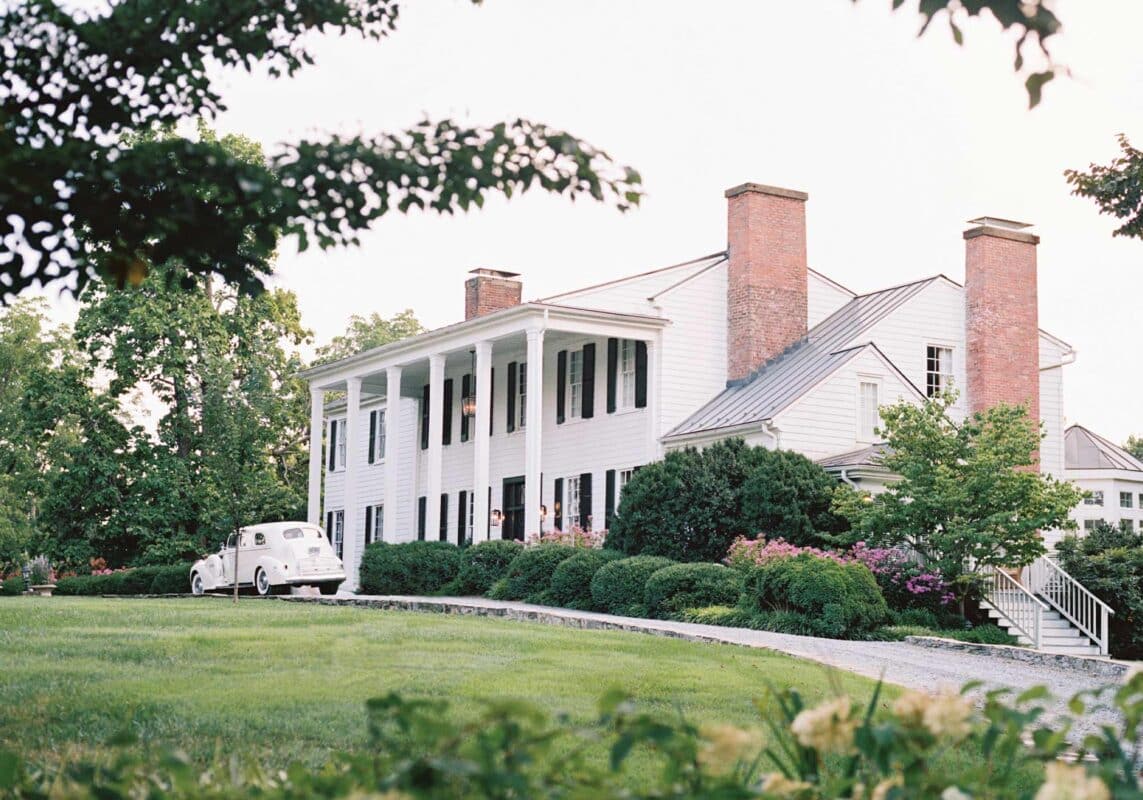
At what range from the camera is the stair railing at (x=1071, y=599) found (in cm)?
2305

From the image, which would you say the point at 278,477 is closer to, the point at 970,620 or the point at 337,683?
the point at 970,620

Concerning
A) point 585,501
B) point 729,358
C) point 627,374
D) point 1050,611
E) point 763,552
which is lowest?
point 1050,611

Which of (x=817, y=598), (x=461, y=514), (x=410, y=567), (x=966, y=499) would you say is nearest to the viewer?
(x=817, y=598)

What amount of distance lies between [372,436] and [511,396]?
858 centimetres

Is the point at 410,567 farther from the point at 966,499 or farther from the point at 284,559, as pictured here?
the point at 966,499

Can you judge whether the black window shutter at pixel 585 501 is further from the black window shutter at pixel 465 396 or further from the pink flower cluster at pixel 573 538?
the black window shutter at pixel 465 396

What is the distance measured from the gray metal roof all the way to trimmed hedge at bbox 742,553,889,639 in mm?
7063

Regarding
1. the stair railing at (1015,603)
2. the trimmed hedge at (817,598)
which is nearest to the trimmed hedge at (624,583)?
the trimmed hedge at (817,598)

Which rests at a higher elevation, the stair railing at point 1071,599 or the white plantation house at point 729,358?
the white plantation house at point 729,358

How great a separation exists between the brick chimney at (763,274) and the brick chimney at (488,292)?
6.65 metres

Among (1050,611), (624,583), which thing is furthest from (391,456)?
(1050,611)

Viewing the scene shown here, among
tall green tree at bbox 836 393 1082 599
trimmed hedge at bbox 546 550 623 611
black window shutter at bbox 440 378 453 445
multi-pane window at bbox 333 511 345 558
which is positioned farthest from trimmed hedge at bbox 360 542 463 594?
multi-pane window at bbox 333 511 345 558

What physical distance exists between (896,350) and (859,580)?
11675mm

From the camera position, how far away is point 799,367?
2838cm
